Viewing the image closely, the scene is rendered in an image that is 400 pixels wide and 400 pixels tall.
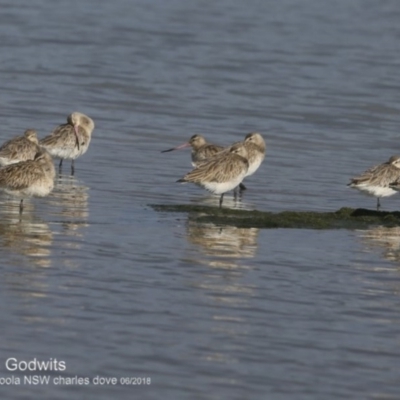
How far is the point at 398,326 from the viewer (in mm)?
9867

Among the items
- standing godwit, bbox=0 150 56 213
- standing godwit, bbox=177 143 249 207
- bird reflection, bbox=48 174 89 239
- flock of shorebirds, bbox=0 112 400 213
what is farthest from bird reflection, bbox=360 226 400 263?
standing godwit, bbox=0 150 56 213

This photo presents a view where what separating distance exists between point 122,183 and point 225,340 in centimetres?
665

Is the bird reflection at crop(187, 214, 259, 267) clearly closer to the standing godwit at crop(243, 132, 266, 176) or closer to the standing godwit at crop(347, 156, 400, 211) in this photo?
the standing godwit at crop(347, 156, 400, 211)

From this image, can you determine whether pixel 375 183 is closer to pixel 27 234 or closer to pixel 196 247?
pixel 196 247

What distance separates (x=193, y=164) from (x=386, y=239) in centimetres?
445

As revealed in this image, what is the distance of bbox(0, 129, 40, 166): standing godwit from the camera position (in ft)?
53.4

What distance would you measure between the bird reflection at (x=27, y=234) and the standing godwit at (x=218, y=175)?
196cm

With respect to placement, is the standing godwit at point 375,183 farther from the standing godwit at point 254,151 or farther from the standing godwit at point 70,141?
the standing godwit at point 70,141

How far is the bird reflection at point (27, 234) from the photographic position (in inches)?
450

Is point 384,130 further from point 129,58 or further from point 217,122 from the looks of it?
point 129,58

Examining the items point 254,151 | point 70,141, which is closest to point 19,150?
point 70,141

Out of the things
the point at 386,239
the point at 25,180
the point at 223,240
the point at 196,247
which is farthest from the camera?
the point at 25,180

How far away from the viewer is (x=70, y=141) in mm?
17297

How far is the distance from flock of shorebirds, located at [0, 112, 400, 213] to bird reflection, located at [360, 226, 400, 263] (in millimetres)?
1033
